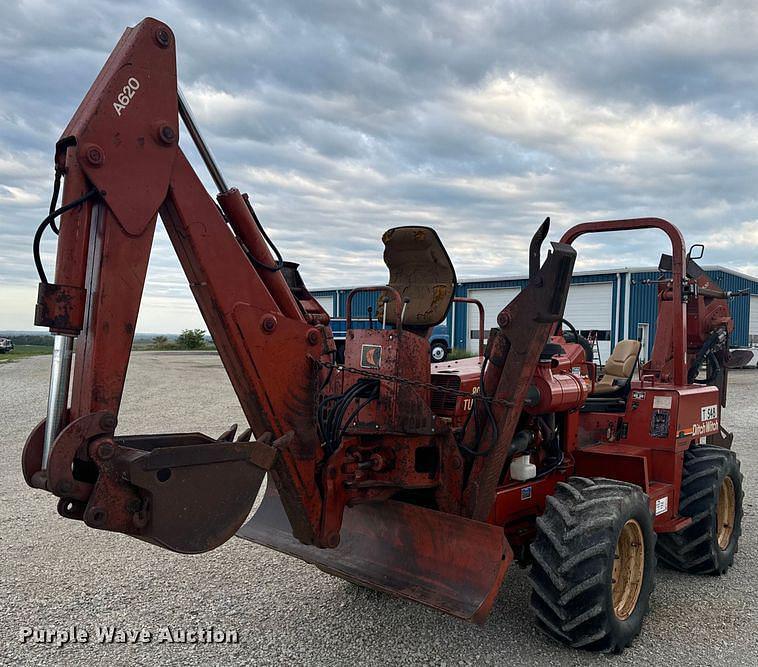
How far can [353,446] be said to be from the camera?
408 cm

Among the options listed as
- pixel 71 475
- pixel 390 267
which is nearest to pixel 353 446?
pixel 390 267

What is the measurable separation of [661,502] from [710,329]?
256 cm

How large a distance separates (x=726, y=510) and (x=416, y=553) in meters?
3.24

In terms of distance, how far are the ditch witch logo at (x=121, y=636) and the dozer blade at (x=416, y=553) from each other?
694mm


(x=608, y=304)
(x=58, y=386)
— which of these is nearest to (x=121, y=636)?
(x=58, y=386)

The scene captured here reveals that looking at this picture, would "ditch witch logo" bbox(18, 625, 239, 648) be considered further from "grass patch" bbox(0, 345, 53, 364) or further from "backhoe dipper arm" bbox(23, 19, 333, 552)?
"grass patch" bbox(0, 345, 53, 364)

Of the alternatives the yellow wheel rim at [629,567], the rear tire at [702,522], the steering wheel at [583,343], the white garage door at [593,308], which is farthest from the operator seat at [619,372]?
the white garage door at [593,308]

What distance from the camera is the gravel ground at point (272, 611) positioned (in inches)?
163

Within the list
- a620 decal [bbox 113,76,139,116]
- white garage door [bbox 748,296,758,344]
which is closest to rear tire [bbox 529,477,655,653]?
a620 decal [bbox 113,76,139,116]

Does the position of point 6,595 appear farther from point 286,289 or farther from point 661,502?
point 661,502

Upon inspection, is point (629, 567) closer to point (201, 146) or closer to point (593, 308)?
point (201, 146)

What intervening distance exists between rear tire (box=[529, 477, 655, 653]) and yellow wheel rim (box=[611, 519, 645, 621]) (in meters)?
0.03

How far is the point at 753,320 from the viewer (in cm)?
2944

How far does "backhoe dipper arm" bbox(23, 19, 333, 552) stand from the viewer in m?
3.03
